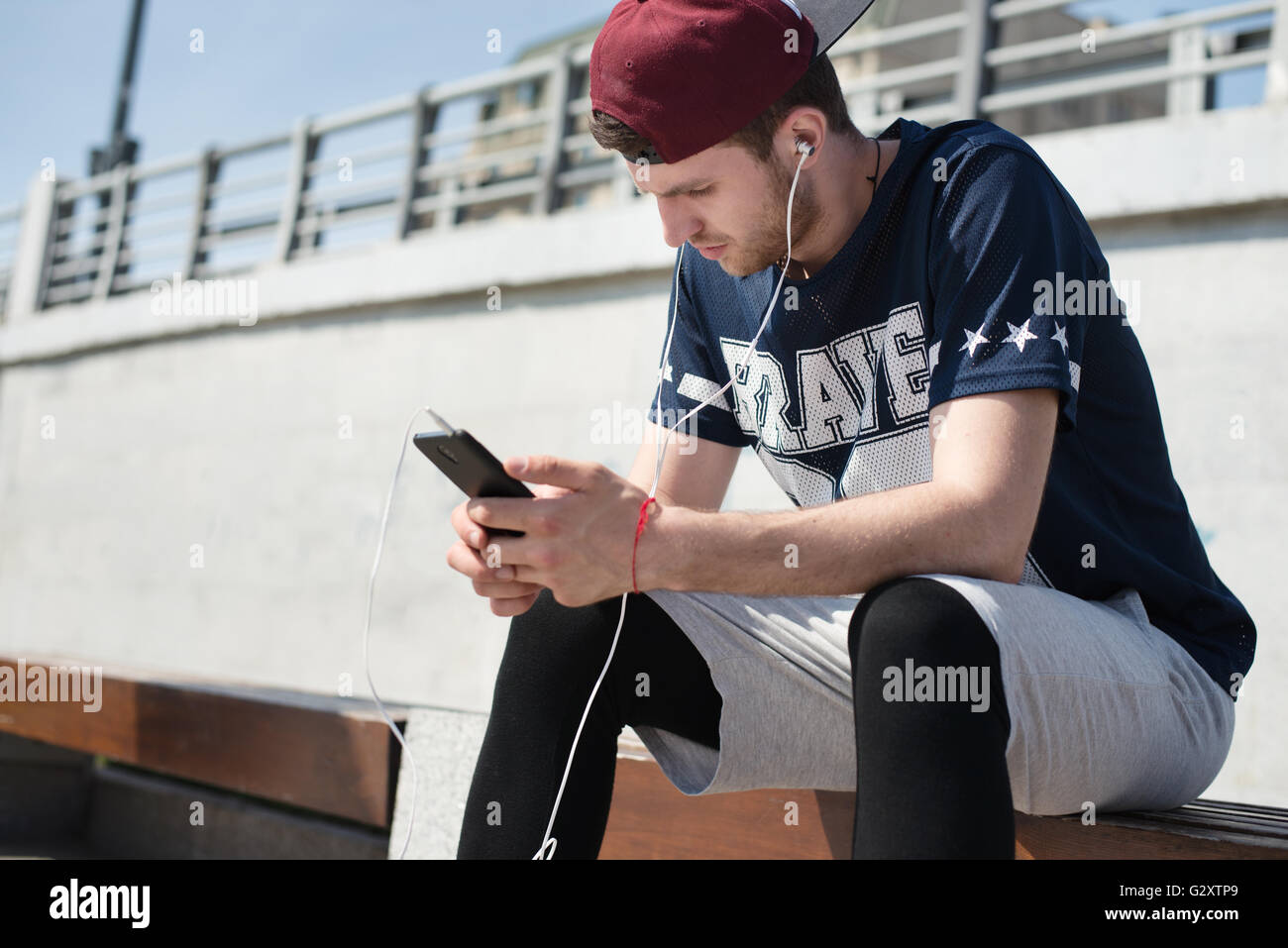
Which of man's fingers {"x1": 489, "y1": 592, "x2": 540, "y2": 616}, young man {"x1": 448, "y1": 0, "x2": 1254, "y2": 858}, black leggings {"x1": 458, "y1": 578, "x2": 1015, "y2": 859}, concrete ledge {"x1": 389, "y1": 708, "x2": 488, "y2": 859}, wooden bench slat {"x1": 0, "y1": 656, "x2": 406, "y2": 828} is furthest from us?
wooden bench slat {"x1": 0, "y1": 656, "x2": 406, "y2": 828}

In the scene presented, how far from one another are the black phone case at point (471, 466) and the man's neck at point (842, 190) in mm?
700

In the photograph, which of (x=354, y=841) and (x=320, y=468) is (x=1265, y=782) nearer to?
(x=354, y=841)

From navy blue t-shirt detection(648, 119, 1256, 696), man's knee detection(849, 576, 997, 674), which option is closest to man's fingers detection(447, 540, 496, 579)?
man's knee detection(849, 576, 997, 674)

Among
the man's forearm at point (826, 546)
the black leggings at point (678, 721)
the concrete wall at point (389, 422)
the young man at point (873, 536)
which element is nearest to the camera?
the black leggings at point (678, 721)

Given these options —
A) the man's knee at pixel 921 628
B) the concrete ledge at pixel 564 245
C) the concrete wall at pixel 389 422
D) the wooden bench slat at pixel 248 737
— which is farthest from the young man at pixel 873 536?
the concrete ledge at pixel 564 245

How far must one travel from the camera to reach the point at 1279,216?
15.2ft

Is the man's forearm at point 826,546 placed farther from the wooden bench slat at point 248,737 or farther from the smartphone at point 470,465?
the wooden bench slat at point 248,737

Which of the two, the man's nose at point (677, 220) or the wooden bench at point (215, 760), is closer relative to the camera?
the man's nose at point (677, 220)

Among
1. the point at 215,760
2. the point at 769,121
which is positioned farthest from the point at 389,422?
the point at 769,121

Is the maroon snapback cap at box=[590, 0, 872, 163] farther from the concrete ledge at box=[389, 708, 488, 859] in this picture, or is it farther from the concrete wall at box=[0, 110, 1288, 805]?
the concrete wall at box=[0, 110, 1288, 805]

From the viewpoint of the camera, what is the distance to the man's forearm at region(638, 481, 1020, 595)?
142 centimetres

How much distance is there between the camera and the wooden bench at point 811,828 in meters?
1.44

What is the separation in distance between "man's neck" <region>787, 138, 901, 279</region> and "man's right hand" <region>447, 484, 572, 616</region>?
0.66 m

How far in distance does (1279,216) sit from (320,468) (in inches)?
271
